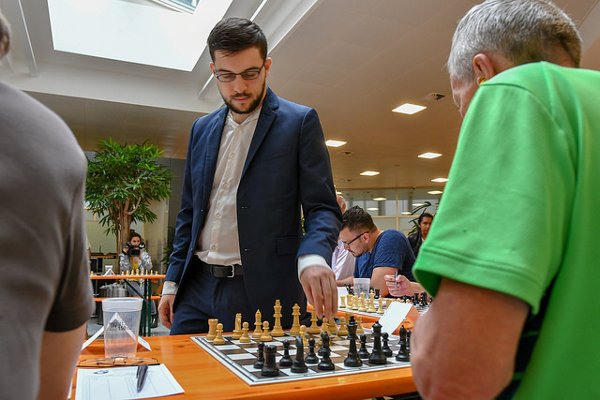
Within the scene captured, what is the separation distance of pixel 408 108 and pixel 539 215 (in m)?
7.48

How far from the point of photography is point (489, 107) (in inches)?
25.7

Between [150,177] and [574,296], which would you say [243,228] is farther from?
[150,177]

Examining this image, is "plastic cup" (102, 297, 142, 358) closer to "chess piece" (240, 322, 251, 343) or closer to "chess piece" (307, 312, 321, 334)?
"chess piece" (240, 322, 251, 343)

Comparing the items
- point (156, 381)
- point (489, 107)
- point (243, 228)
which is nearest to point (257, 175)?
point (243, 228)

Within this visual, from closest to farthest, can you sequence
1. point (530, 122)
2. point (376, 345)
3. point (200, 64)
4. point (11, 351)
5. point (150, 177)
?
point (11, 351)
point (530, 122)
point (376, 345)
point (200, 64)
point (150, 177)

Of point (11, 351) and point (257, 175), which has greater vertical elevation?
point (257, 175)

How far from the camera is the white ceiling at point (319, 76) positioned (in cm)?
502

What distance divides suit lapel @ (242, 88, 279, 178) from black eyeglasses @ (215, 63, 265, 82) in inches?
4.7

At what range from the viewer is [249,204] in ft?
5.81

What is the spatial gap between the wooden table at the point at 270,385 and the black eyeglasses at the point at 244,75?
987mm

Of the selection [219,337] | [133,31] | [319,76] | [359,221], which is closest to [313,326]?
[219,337]

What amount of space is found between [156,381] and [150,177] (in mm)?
8352

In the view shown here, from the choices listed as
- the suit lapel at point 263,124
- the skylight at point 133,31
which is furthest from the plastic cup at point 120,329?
the skylight at point 133,31

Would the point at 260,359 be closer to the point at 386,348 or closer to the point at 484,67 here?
the point at 386,348
